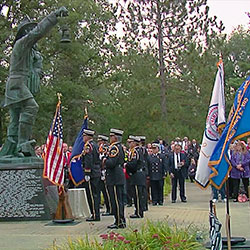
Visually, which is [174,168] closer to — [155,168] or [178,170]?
[178,170]

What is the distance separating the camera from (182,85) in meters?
35.3

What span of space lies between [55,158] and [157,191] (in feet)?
18.1

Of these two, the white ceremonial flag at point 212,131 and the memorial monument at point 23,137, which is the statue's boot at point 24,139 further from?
the white ceremonial flag at point 212,131

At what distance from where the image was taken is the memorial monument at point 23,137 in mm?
12430

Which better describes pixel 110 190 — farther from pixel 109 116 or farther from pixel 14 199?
pixel 109 116

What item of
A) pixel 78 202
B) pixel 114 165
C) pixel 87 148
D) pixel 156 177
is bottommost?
pixel 78 202

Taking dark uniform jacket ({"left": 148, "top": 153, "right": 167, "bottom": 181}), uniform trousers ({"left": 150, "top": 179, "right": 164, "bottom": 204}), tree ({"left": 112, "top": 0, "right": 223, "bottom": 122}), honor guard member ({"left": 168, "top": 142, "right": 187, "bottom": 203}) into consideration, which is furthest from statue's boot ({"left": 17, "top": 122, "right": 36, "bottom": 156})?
tree ({"left": 112, "top": 0, "right": 223, "bottom": 122})

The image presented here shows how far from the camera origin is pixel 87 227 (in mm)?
11156

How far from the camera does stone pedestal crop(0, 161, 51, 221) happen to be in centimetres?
1240

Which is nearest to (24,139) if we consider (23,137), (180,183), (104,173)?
(23,137)

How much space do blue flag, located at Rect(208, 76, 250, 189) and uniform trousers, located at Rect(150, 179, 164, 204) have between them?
948 cm

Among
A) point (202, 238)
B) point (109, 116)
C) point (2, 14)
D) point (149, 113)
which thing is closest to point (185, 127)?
point (149, 113)

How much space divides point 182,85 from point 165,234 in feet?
92.6

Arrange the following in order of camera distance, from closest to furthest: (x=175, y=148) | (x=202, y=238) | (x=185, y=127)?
(x=202, y=238)
(x=175, y=148)
(x=185, y=127)
